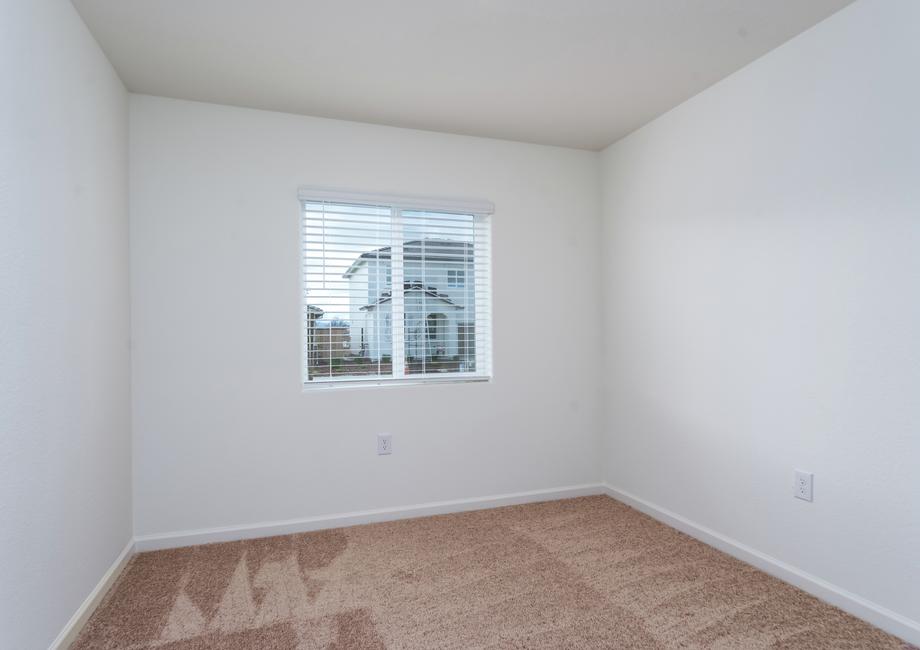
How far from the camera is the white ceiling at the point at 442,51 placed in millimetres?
2059

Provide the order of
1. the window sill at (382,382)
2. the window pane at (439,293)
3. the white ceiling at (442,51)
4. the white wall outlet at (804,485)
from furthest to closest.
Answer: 1. the window pane at (439,293)
2. the window sill at (382,382)
3. the white wall outlet at (804,485)
4. the white ceiling at (442,51)

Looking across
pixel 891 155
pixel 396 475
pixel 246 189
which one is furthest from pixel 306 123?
pixel 891 155

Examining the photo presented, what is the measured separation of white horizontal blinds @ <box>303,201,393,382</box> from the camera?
121 inches

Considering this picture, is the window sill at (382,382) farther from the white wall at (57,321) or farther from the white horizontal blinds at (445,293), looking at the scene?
the white wall at (57,321)

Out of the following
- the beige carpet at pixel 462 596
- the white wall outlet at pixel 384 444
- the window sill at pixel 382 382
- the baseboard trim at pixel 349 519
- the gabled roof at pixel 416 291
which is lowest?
the beige carpet at pixel 462 596

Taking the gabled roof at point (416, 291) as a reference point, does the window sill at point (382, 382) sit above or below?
below

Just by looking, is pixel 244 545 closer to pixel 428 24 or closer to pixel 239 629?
pixel 239 629

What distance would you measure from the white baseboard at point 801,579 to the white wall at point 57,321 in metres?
2.90

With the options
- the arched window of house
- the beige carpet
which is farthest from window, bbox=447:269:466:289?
the beige carpet

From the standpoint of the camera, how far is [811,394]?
224cm

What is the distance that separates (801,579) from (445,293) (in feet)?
7.76

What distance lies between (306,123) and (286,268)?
2.84 feet

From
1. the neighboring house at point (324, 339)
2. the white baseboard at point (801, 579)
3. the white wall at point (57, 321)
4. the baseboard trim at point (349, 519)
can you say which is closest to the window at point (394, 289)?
the neighboring house at point (324, 339)

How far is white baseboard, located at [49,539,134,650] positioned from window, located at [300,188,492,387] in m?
1.21
